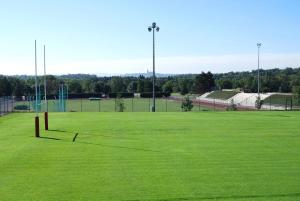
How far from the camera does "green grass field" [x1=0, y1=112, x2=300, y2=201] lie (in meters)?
10.5

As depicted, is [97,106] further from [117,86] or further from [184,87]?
[117,86]

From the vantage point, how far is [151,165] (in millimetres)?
14086

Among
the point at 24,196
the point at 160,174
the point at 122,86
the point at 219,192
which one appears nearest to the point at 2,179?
the point at 24,196

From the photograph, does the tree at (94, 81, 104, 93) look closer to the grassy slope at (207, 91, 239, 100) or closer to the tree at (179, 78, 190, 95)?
the tree at (179, 78, 190, 95)

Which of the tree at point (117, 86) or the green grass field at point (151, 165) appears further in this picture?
the tree at point (117, 86)

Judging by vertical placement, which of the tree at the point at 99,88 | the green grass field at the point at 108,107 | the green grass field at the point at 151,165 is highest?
the tree at the point at 99,88

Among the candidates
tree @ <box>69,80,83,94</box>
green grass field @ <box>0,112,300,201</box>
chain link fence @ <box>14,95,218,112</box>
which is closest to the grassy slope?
chain link fence @ <box>14,95,218,112</box>

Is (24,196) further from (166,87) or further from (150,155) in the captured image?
(166,87)

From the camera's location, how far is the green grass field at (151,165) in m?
10.5

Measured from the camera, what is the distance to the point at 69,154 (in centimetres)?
1636

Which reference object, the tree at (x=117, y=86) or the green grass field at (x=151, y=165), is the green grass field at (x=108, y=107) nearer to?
the tree at (x=117, y=86)

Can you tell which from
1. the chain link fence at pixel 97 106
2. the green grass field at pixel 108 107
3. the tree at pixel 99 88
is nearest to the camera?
the chain link fence at pixel 97 106

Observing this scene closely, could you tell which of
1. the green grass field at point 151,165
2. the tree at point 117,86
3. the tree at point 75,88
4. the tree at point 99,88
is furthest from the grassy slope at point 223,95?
the green grass field at point 151,165

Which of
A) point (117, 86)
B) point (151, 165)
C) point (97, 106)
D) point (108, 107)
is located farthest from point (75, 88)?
point (151, 165)
